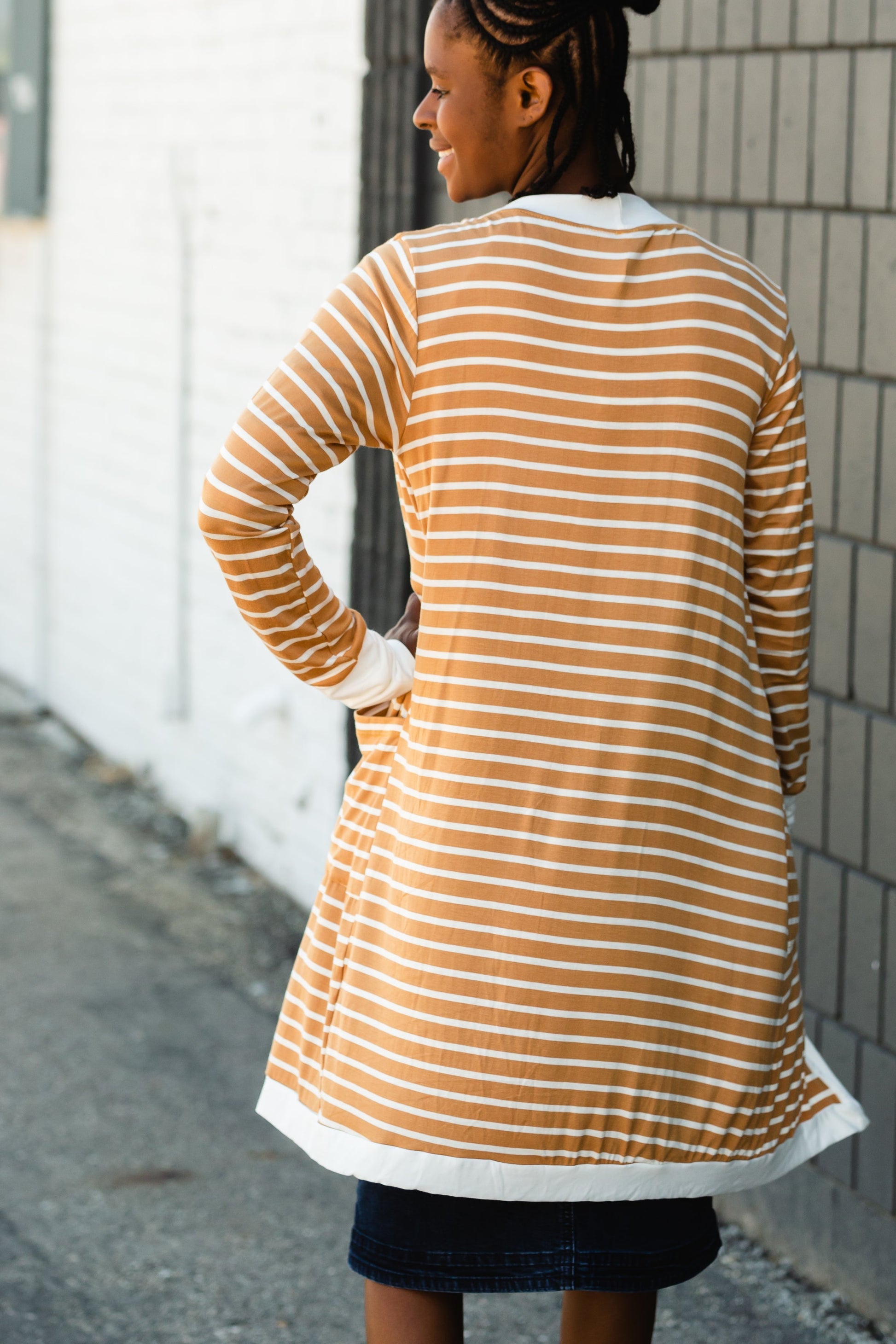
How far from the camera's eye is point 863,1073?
125 inches

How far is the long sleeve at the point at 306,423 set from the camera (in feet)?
5.64

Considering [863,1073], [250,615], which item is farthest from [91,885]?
[250,615]

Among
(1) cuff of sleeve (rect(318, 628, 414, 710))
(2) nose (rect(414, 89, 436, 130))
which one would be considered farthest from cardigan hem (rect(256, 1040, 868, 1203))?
(2) nose (rect(414, 89, 436, 130))

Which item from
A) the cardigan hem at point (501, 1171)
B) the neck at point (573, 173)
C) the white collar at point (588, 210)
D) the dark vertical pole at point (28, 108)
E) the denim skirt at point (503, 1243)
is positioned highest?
the dark vertical pole at point (28, 108)

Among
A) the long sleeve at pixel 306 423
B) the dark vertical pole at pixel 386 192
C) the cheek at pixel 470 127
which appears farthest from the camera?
the dark vertical pole at pixel 386 192

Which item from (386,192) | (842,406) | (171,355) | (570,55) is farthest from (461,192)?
(171,355)

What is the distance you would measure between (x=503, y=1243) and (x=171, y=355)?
4.78 meters

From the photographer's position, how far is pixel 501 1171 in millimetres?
1789

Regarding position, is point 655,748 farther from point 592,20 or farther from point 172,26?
point 172,26

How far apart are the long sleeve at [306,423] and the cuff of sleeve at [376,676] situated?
4.2 inches

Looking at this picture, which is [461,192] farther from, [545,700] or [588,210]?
[545,700]

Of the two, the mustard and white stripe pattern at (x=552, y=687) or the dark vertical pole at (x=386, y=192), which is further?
the dark vertical pole at (x=386, y=192)

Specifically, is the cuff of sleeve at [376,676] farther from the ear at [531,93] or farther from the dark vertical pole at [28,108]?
the dark vertical pole at [28,108]

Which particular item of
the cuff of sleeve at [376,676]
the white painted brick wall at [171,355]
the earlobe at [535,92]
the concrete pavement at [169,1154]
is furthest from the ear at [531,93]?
the white painted brick wall at [171,355]
